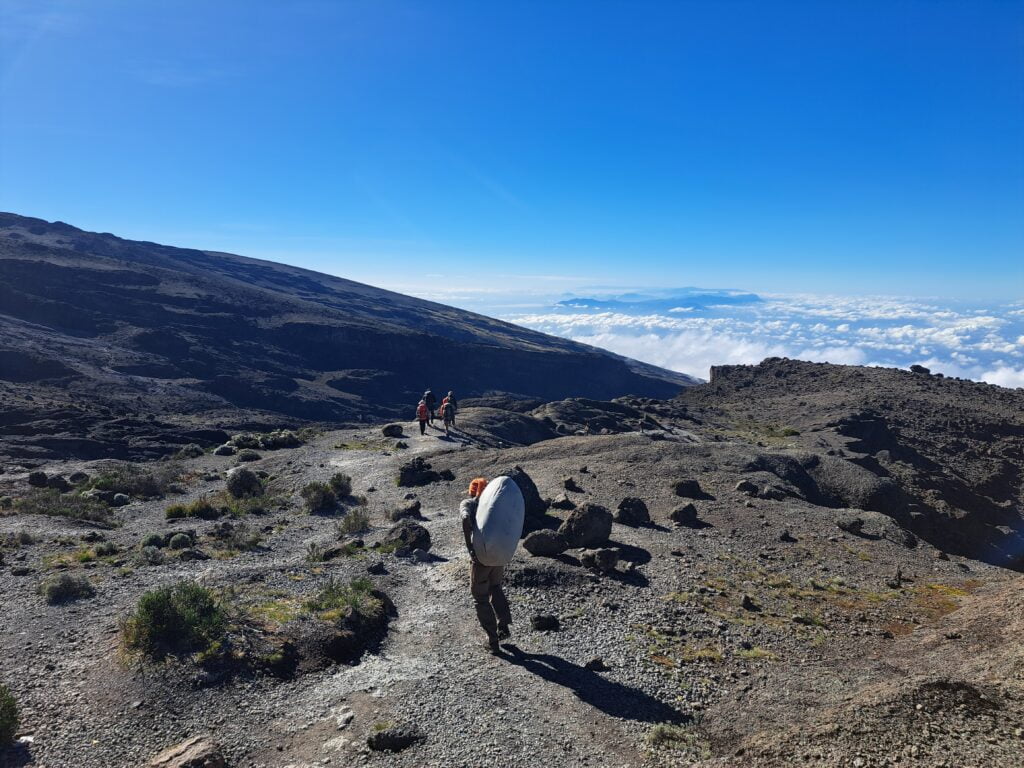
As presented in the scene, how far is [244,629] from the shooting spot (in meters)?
7.27

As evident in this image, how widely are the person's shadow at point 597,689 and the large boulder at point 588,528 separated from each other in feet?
12.5

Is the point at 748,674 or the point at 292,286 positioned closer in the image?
the point at 748,674

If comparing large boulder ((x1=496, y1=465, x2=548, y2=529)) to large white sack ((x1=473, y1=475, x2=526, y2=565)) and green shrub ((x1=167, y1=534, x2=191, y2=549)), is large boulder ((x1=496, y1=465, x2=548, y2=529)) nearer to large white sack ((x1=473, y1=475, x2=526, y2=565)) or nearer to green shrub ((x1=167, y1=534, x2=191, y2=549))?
large white sack ((x1=473, y1=475, x2=526, y2=565))

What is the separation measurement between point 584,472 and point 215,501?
1156 centimetres


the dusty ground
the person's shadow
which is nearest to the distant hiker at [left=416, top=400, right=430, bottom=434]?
the dusty ground

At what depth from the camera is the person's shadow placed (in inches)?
225

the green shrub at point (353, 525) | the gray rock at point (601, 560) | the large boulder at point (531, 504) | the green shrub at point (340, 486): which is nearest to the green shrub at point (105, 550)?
the green shrub at point (353, 525)

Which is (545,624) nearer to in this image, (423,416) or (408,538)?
(408,538)

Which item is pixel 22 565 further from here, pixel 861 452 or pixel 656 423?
pixel 861 452

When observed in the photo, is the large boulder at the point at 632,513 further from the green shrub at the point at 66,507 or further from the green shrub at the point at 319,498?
the green shrub at the point at 66,507

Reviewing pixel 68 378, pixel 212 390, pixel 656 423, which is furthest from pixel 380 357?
pixel 656 423

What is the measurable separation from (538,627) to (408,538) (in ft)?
15.7

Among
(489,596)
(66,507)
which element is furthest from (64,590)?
(66,507)

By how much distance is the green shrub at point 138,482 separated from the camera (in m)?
18.3
